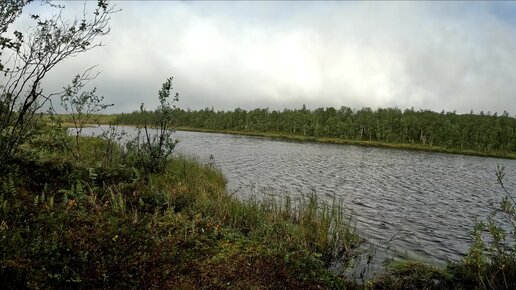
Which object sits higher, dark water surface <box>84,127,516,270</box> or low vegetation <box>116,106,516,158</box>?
low vegetation <box>116,106,516,158</box>

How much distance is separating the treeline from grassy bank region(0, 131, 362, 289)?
81.5 metres

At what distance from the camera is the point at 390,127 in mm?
123812

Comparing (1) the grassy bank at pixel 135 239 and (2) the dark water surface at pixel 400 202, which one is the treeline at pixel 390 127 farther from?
(1) the grassy bank at pixel 135 239

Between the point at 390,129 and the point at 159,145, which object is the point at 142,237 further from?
the point at 390,129

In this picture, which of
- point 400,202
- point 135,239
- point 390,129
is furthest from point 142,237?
point 390,129

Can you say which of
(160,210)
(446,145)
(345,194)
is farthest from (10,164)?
(446,145)

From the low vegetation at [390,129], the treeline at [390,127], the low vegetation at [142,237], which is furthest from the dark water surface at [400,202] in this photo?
the low vegetation at [390,129]

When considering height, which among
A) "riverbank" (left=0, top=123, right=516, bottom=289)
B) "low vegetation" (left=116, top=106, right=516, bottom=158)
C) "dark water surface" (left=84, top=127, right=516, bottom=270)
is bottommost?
"dark water surface" (left=84, top=127, right=516, bottom=270)

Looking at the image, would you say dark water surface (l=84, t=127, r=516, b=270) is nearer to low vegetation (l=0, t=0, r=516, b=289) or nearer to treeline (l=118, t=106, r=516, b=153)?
Result: low vegetation (l=0, t=0, r=516, b=289)

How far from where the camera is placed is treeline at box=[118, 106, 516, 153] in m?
112

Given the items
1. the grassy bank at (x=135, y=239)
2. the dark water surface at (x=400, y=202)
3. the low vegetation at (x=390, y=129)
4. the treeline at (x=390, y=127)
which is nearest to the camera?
the grassy bank at (x=135, y=239)

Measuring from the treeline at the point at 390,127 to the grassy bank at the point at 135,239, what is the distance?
267 ft

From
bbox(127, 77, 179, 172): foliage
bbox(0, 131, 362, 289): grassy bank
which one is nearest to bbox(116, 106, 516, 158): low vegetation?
bbox(127, 77, 179, 172): foliage

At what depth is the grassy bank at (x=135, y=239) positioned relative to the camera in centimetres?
659
